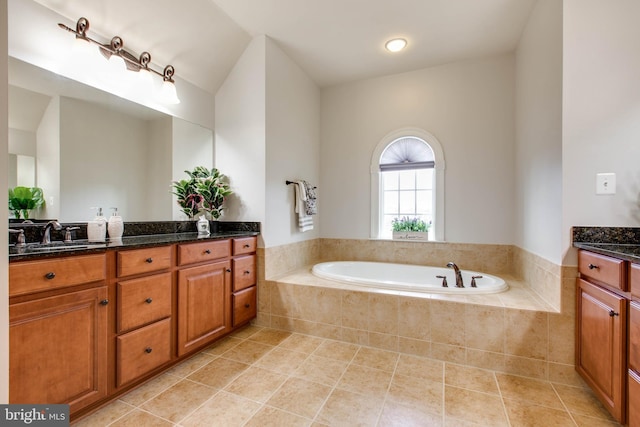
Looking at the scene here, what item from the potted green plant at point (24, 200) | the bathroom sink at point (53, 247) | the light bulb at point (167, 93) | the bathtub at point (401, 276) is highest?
the light bulb at point (167, 93)

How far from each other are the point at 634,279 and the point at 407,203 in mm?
2176

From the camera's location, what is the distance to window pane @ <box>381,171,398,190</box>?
3371mm

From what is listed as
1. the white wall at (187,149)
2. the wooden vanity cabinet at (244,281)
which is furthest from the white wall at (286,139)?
the white wall at (187,149)

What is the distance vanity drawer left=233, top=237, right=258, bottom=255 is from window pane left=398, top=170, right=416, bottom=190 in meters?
1.83

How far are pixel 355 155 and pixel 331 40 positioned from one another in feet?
4.11

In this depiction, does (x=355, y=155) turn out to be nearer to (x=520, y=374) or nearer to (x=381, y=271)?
(x=381, y=271)

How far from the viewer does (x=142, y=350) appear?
165cm

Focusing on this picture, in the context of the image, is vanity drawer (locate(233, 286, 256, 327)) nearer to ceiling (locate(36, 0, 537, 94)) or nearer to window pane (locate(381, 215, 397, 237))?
window pane (locate(381, 215, 397, 237))

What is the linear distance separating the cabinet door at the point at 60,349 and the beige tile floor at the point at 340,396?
0.72 feet

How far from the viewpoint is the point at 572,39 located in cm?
170

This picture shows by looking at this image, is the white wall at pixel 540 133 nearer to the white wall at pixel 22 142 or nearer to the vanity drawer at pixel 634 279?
the vanity drawer at pixel 634 279

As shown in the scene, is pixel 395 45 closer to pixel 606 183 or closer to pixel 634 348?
pixel 606 183

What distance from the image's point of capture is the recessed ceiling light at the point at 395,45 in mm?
2623

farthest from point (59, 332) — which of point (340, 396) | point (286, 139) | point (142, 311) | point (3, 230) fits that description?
point (286, 139)
